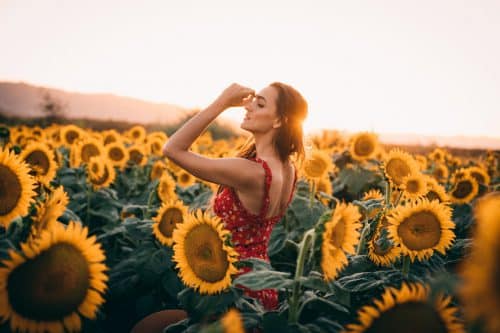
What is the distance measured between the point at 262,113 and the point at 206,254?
136 cm

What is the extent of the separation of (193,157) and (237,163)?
0.30 m

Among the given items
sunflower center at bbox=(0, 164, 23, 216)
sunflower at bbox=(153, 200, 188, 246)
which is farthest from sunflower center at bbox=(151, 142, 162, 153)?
sunflower center at bbox=(0, 164, 23, 216)

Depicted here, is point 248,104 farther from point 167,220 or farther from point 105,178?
point 105,178

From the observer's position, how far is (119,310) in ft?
12.0

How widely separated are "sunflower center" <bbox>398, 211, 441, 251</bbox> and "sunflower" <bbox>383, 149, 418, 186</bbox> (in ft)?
3.49

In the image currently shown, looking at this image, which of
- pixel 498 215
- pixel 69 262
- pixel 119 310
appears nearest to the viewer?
pixel 498 215

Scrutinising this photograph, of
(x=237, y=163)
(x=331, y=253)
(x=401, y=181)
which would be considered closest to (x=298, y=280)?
(x=331, y=253)

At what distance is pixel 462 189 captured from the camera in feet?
17.6

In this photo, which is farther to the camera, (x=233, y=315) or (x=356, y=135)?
(x=356, y=135)

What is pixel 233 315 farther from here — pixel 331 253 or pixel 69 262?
pixel 331 253

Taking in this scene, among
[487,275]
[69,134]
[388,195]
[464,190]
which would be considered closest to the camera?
[487,275]

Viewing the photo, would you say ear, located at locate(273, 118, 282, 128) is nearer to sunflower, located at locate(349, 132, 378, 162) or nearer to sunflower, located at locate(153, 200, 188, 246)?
sunflower, located at locate(153, 200, 188, 246)

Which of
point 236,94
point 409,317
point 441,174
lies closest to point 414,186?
point 236,94

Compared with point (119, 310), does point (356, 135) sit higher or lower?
higher
